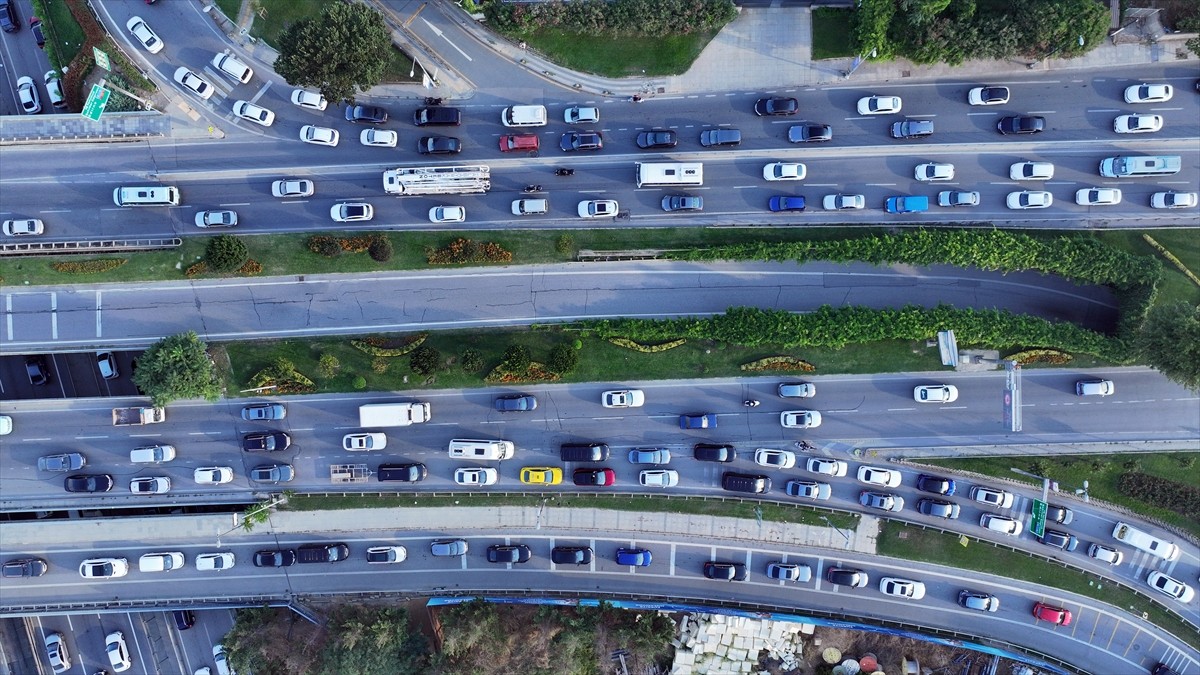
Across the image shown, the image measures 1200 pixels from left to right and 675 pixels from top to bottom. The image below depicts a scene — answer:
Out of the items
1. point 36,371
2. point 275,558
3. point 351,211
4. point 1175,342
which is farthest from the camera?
point 36,371

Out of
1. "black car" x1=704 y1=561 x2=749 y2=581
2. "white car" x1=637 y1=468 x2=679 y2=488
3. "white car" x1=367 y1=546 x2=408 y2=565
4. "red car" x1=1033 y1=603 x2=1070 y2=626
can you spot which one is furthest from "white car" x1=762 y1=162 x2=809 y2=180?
"white car" x1=367 y1=546 x2=408 y2=565

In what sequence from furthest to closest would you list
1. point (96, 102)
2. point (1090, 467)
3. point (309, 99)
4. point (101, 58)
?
point (1090, 467), point (309, 99), point (101, 58), point (96, 102)

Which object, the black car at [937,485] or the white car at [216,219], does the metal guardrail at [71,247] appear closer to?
the white car at [216,219]

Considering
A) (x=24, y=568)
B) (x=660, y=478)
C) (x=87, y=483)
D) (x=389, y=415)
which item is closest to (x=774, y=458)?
(x=660, y=478)

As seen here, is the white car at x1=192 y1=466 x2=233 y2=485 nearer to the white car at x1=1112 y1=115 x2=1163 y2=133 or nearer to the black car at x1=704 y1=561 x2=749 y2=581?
the black car at x1=704 y1=561 x2=749 y2=581

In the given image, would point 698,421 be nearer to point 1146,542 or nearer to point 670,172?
point 670,172

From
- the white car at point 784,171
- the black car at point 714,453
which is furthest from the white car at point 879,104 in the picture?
the black car at point 714,453

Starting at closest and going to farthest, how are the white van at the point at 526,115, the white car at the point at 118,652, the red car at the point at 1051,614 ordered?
the white van at the point at 526,115, the red car at the point at 1051,614, the white car at the point at 118,652

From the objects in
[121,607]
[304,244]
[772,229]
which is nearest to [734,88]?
[772,229]
